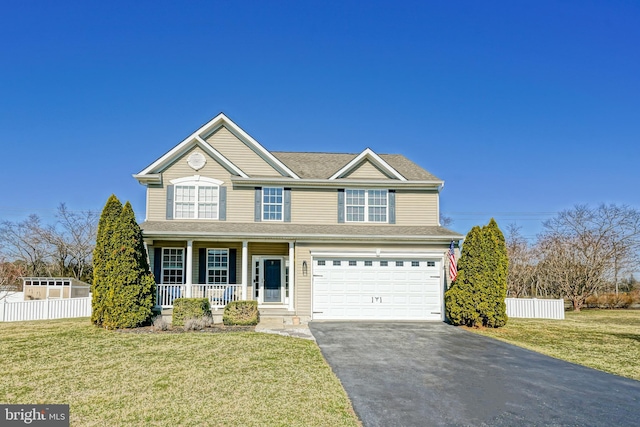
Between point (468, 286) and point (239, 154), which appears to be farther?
point (239, 154)

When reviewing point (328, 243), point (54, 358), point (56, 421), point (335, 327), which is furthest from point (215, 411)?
point (328, 243)

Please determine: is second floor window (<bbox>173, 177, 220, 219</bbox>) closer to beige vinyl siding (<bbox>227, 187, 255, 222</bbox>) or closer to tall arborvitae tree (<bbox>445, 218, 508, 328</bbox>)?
beige vinyl siding (<bbox>227, 187, 255, 222</bbox>)

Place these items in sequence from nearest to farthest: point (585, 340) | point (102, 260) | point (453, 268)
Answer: point (585, 340), point (102, 260), point (453, 268)

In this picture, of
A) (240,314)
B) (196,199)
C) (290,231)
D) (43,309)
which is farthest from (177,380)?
(43,309)

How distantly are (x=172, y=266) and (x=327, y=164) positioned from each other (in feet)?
27.3

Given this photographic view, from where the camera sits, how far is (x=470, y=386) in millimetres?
7910

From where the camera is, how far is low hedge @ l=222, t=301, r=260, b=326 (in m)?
14.8

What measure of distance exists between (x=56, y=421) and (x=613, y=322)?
67.8ft

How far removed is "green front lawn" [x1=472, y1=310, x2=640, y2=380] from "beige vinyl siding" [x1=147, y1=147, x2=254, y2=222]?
1019 centimetres

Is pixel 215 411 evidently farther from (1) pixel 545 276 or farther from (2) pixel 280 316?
(1) pixel 545 276

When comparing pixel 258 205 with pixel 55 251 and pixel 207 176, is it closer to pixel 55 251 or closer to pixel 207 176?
pixel 207 176

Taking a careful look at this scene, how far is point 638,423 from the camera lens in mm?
6223

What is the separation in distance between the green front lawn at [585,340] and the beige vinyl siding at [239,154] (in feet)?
34.9

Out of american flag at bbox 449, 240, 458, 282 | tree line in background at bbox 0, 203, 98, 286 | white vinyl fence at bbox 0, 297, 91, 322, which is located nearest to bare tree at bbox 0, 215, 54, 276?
tree line in background at bbox 0, 203, 98, 286
